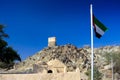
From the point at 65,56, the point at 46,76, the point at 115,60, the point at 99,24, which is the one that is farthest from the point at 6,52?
the point at 65,56

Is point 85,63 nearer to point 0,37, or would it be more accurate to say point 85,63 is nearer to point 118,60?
point 118,60

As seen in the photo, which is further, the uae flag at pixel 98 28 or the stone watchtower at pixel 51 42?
the stone watchtower at pixel 51 42

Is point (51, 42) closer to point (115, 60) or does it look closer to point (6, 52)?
Result: point (115, 60)

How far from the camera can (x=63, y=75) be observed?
4453 cm

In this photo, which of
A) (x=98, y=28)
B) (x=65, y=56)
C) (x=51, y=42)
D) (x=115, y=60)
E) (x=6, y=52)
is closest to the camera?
(x=98, y=28)

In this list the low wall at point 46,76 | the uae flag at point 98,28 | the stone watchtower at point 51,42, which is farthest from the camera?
the stone watchtower at point 51,42

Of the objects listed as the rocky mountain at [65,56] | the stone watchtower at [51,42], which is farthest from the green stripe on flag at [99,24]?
the stone watchtower at [51,42]

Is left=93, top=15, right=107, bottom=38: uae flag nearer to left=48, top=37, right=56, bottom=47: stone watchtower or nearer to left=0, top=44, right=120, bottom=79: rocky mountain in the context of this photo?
left=0, top=44, right=120, bottom=79: rocky mountain

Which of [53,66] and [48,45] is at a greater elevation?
[48,45]

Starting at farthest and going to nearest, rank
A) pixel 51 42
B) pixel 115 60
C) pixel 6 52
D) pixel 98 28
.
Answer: pixel 51 42, pixel 115 60, pixel 6 52, pixel 98 28

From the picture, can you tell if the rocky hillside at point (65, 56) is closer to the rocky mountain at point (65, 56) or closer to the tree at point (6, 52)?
the rocky mountain at point (65, 56)

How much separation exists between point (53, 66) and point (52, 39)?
61515 millimetres

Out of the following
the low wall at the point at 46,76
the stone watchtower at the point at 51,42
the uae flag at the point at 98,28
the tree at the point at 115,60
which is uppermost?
the stone watchtower at the point at 51,42

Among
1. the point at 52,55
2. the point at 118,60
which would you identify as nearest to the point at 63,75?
the point at 118,60
